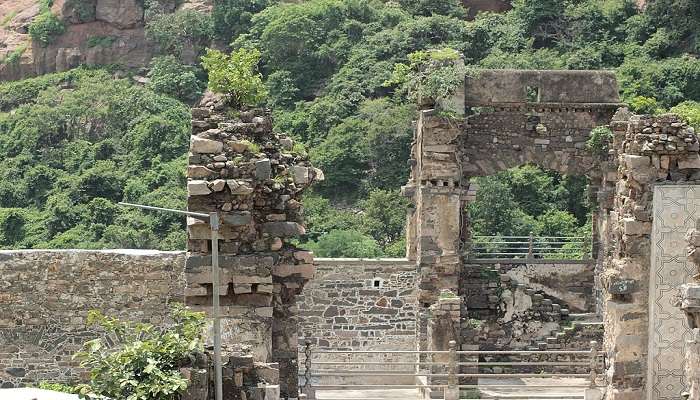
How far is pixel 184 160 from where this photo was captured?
40812 millimetres

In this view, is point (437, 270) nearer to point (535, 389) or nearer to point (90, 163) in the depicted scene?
point (535, 389)

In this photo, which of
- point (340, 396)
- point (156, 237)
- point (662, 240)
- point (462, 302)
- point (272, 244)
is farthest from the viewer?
point (156, 237)

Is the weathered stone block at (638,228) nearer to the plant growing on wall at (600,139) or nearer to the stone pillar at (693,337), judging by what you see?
the stone pillar at (693,337)

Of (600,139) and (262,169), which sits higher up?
(262,169)

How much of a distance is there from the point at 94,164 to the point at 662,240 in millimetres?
30792

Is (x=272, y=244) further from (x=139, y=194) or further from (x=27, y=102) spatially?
(x=27, y=102)

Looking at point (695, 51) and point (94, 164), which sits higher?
point (695, 51)

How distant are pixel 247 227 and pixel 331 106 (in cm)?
3041

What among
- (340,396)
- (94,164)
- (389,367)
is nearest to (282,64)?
(94,164)

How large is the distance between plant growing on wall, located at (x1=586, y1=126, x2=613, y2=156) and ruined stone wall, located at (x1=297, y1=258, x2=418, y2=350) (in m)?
3.24

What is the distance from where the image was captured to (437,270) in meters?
22.5

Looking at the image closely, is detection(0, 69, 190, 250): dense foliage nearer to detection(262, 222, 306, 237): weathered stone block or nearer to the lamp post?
detection(262, 222, 306, 237): weathered stone block

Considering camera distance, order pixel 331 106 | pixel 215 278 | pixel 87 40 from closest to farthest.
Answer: pixel 215 278 → pixel 331 106 → pixel 87 40

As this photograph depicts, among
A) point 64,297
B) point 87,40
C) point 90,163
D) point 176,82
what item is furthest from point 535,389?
point 87,40
